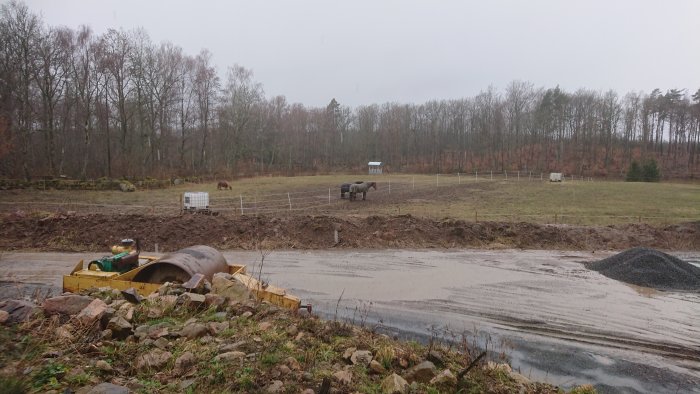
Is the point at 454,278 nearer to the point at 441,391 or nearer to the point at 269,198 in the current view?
the point at 441,391

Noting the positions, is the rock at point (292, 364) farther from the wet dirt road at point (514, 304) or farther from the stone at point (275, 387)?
the wet dirt road at point (514, 304)

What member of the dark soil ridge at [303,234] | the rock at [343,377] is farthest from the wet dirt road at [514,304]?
the rock at [343,377]

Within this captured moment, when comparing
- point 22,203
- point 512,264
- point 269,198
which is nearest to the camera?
point 512,264

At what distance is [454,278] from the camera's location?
1339 centimetres

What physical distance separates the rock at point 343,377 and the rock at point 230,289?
3.06 meters

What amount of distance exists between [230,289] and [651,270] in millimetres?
12826

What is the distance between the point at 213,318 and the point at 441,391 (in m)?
3.49

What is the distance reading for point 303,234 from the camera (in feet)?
59.9

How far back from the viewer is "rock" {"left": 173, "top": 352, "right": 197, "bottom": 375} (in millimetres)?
4777

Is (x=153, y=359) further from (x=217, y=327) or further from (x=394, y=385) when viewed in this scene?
(x=394, y=385)

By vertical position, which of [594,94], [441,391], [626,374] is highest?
[594,94]

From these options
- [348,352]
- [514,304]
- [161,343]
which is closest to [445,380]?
[348,352]

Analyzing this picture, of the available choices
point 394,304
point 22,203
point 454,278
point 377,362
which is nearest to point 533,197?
point 454,278

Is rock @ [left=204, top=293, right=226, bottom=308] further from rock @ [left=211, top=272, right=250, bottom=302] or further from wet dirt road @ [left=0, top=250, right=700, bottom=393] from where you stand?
wet dirt road @ [left=0, top=250, right=700, bottom=393]
